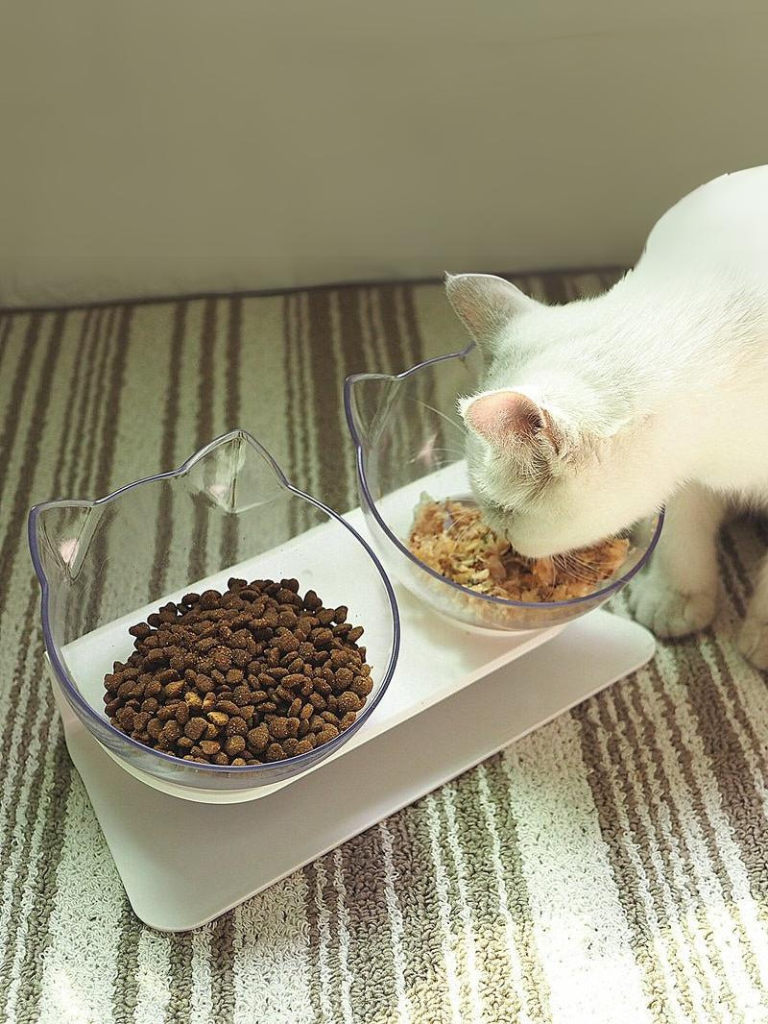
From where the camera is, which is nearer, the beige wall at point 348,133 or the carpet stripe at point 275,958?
the carpet stripe at point 275,958

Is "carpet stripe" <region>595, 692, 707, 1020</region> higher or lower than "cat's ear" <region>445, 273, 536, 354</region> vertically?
lower

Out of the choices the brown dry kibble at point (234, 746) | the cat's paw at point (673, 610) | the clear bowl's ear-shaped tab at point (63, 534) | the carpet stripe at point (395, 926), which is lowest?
the carpet stripe at point (395, 926)

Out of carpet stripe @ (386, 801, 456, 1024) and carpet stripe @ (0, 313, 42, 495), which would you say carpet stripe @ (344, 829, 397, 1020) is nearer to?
carpet stripe @ (386, 801, 456, 1024)

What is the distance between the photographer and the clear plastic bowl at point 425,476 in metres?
0.90

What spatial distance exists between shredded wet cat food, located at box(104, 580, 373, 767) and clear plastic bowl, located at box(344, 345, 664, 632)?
84 millimetres

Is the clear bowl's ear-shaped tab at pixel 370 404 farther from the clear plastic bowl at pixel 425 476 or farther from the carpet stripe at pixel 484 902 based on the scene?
the carpet stripe at pixel 484 902

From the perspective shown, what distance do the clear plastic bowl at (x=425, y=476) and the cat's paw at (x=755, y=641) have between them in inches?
6.5

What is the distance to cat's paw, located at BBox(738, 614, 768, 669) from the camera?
103cm

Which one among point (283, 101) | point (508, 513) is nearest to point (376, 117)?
point (283, 101)

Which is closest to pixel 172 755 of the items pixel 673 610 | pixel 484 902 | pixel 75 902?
pixel 75 902

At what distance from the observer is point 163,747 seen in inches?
30.5

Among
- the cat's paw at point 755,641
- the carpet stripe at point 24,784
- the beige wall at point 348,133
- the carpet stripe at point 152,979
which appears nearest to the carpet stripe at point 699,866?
the cat's paw at point 755,641

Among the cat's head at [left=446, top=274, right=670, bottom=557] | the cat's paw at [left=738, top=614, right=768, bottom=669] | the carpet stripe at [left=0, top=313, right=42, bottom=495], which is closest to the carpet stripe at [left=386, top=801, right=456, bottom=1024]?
the cat's head at [left=446, top=274, right=670, bottom=557]

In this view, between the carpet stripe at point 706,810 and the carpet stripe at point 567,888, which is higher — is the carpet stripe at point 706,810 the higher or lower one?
the higher one
